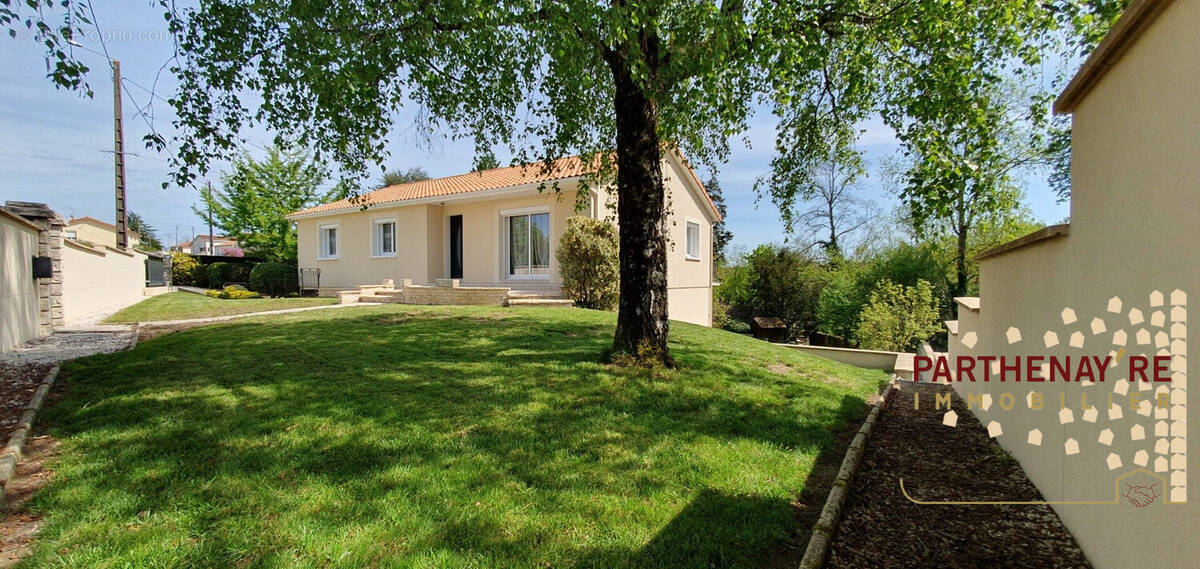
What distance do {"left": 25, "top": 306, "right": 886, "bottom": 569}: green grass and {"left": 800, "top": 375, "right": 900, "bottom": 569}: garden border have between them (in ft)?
0.60

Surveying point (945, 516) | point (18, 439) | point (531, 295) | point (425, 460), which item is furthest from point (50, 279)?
point (945, 516)

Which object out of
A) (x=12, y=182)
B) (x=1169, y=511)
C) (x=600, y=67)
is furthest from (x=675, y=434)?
(x=12, y=182)

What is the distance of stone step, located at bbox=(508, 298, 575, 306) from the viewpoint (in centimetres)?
1332

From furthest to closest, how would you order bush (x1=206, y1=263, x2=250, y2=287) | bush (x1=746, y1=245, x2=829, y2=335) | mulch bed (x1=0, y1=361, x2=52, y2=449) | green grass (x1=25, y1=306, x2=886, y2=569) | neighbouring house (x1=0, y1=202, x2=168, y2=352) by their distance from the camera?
bush (x1=206, y1=263, x2=250, y2=287) < bush (x1=746, y1=245, x2=829, y2=335) < neighbouring house (x1=0, y1=202, x2=168, y2=352) < mulch bed (x1=0, y1=361, x2=52, y2=449) < green grass (x1=25, y1=306, x2=886, y2=569)

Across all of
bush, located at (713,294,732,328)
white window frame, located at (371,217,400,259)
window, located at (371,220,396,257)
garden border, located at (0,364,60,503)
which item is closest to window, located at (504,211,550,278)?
white window frame, located at (371,217,400,259)

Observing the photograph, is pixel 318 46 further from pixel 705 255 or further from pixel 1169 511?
pixel 705 255

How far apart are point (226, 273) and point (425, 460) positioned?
28792mm

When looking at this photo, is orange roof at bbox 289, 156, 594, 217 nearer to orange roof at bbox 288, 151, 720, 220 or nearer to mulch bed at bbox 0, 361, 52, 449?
orange roof at bbox 288, 151, 720, 220

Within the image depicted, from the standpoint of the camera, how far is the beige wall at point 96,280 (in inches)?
440

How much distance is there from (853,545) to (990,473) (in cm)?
191

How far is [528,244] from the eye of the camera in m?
15.8

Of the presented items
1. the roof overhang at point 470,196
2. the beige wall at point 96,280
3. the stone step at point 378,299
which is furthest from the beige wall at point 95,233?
the stone step at point 378,299

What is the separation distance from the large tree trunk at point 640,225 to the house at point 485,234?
694 cm

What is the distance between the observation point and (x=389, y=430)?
3938 mm
